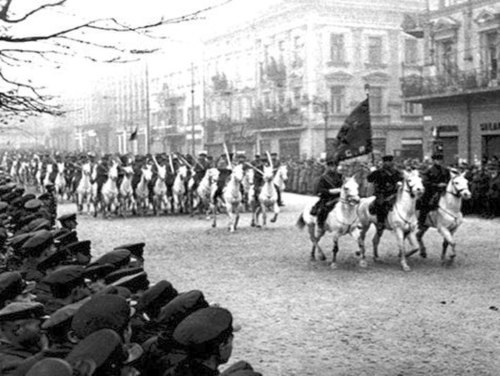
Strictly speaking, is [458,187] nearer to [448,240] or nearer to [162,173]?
[448,240]

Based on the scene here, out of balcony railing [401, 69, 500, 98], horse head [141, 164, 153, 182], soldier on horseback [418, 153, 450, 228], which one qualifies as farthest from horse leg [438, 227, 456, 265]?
balcony railing [401, 69, 500, 98]

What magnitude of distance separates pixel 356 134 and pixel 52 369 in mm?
10956

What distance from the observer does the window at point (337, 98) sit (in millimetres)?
45406

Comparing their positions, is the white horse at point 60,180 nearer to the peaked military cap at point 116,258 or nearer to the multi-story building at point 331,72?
the multi-story building at point 331,72

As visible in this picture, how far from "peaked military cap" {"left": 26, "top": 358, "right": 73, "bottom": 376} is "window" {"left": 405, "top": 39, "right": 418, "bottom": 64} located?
46.1m

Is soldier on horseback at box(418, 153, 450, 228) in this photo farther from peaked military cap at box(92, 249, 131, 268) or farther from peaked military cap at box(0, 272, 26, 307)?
peaked military cap at box(0, 272, 26, 307)

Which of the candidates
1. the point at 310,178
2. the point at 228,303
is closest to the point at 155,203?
the point at 310,178

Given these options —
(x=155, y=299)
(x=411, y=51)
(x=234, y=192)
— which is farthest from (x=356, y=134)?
(x=411, y=51)

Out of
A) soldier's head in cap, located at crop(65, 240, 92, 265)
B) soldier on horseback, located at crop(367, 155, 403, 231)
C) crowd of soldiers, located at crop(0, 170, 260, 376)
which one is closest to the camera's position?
crowd of soldiers, located at crop(0, 170, 260, 376)

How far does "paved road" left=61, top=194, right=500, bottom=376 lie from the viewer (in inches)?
299

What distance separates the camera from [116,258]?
6.86 m

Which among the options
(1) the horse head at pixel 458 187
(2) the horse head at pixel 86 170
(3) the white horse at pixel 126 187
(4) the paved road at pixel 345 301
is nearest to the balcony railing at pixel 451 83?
(4) the paved road at pixel 345 301

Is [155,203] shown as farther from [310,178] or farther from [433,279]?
[433,279]

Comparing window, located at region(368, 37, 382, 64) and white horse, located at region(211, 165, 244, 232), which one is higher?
window, located at region(368, 37, 382, 64)
